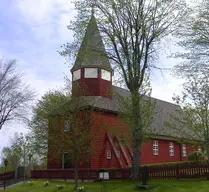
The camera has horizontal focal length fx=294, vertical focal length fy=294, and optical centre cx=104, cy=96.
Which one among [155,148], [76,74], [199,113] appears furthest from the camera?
[155,148]

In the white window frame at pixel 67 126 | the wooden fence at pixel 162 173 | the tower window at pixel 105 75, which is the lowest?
the wooden fence at pixel 162 173

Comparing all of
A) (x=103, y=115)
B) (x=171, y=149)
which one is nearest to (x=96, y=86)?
(x=103, y=115)

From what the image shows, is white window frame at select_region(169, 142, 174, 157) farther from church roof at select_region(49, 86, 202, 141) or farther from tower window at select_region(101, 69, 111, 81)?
tower window at select_region(101, 69, 111, 81)

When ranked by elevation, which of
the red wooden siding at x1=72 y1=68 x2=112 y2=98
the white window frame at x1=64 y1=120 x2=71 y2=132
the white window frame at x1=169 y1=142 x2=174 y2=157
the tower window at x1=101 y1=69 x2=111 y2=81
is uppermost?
the tower window at x1=101 y1=69 x2=111 y2=81

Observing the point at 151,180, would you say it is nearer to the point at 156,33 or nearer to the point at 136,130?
the point at 136,130

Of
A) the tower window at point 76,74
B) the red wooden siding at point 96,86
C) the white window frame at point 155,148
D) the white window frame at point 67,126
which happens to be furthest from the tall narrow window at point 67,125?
the white window frame at point 155,148

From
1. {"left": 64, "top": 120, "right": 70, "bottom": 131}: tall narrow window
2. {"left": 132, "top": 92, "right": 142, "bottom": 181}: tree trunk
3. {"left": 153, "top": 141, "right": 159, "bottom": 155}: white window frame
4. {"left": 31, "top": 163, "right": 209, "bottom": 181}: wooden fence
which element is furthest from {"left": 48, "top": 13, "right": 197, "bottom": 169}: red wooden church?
{"left": 132, "top": 92, "right": 142, "bottom": 181}: tree trunk

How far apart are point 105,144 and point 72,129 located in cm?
811

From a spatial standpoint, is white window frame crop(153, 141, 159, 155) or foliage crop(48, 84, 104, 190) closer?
foliage crop(48, 84, 104, 190)

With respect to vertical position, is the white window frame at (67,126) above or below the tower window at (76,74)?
below

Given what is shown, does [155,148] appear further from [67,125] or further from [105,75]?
[67,125]

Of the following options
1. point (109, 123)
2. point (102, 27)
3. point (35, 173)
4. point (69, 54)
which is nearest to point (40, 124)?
point (35, 173)

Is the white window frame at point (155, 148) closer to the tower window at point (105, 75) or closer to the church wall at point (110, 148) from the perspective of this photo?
the church wall at point (110, 148)

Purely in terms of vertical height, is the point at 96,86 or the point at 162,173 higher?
the point at 96,86
